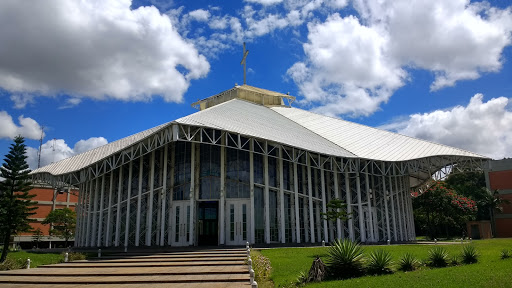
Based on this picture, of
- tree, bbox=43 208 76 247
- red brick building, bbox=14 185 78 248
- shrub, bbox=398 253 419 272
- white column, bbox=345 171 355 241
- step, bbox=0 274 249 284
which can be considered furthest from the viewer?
red brick building, bbox=14 185 78 248

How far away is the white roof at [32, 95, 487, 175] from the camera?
28484 mm

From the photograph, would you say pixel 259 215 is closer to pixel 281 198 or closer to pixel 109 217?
pixel 281 198

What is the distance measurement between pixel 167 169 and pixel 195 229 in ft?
17.5

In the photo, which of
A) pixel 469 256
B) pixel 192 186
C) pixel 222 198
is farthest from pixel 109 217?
pixel 469 256

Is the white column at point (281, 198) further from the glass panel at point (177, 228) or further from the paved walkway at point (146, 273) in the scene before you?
the paved walkway at point (146, 273)

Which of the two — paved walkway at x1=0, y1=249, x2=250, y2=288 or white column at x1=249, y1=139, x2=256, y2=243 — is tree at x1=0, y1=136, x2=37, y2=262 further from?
white column at x1=249, y1=139, x2=256, y2=243

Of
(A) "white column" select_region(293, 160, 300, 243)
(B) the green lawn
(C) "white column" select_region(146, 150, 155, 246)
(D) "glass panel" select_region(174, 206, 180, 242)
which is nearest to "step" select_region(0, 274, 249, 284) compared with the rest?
(B) the green lawn

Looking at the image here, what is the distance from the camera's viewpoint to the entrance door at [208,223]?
2973cm

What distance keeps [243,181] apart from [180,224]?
5631mm

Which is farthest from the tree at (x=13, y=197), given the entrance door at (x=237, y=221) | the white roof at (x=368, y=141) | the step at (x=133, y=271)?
the white roof at (x=368, y=141)

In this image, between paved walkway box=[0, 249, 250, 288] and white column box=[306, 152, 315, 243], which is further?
white column box=[306, 152, 315, 243]

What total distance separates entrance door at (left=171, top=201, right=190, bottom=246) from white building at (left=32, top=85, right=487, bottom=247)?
0.07 m

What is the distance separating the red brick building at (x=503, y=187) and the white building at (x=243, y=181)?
20.5 m

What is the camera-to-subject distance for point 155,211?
3033 centimetres
